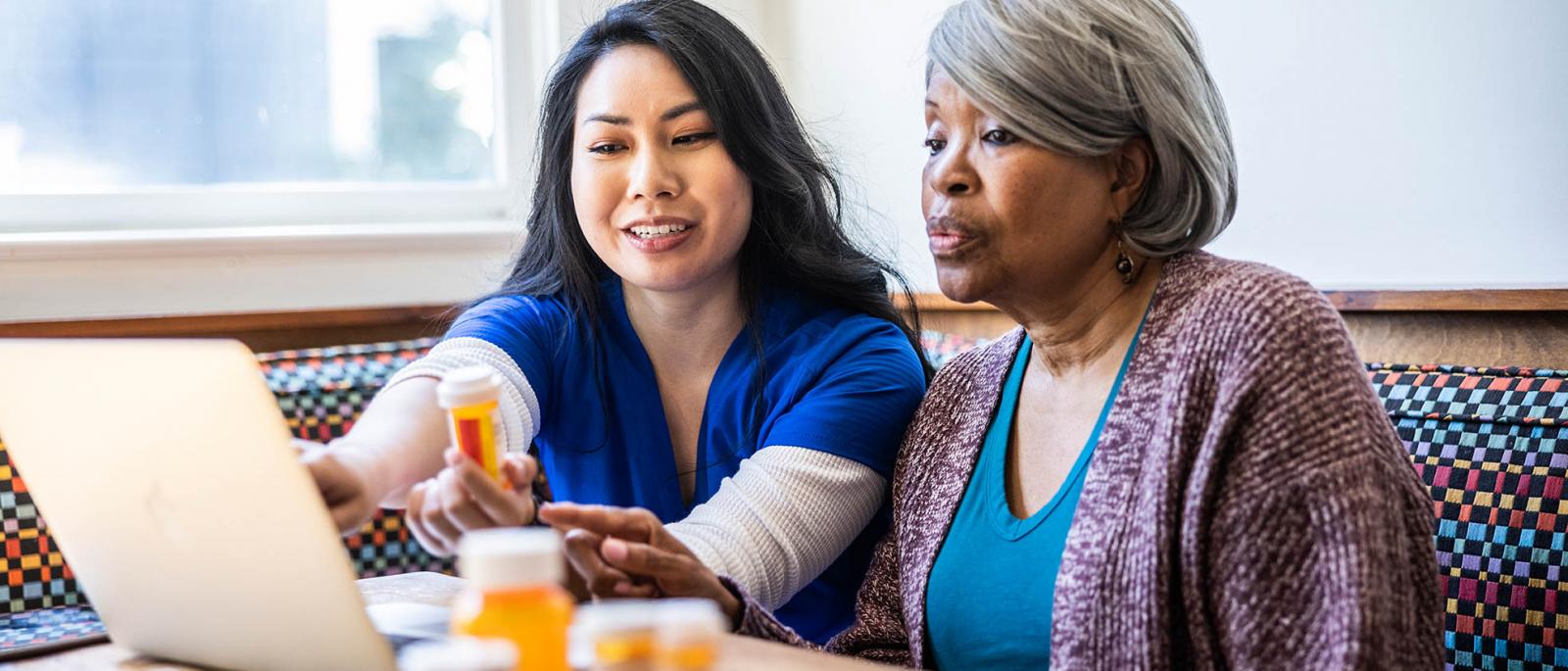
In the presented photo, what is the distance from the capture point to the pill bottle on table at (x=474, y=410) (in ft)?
2.73

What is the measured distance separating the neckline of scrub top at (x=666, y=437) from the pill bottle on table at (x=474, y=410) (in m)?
0.60

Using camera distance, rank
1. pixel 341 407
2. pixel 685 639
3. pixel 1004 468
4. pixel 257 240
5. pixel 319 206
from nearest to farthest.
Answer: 1. pixel 685 639
2. pixel 1004 468
3. pixel 341 407
4. pixel 257 240
5. pixel 319 206

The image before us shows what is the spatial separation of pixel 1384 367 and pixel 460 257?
1654mm

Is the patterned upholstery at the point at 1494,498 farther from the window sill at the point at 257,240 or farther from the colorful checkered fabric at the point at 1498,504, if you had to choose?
the window sill at the point at 257,240

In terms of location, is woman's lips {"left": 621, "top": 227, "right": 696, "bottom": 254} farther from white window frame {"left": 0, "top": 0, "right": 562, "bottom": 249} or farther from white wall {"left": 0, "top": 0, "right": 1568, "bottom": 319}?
white window frame {"left": 0, "top": 0, "right": 562, "bottom": 249}

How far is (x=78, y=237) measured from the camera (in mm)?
2119

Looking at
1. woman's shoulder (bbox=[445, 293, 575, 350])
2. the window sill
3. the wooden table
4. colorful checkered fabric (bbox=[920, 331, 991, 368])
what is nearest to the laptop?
the wooden table

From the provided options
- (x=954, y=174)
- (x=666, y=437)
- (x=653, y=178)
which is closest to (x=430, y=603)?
(x=666, y=437)

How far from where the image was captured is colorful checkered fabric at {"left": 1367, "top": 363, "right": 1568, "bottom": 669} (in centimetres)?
128

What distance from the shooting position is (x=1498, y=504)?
1332 mm

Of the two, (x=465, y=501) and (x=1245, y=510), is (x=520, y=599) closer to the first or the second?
(x=465, y=501)

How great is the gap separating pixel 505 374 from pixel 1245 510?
763 millimetres

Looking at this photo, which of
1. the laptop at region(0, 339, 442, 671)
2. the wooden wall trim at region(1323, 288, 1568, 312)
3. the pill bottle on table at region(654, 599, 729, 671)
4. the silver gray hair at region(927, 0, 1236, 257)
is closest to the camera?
the pill bottle on table at region(654, 599, 729, 671)

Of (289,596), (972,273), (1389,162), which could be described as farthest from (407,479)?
(1389,162)
